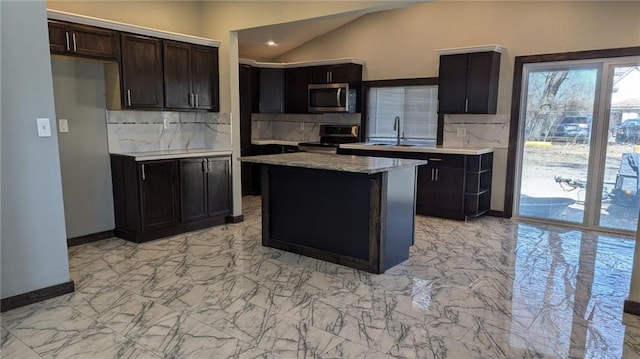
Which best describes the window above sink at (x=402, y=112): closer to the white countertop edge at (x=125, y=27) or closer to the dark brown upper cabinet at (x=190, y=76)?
the dark brown upper cabinet at (x=190, y=76)

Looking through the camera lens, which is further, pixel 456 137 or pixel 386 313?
pixel 456 137

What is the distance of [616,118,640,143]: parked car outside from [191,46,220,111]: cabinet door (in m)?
4.61

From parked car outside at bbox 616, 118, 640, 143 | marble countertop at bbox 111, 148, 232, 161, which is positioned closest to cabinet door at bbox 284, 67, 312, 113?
marble countertop at bbox 111, 148, 232, 161

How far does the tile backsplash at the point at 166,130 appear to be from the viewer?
181 inches

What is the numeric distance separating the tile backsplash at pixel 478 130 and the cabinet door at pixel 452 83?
31cm

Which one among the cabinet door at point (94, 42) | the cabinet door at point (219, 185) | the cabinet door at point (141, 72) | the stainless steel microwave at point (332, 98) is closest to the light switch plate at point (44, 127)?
the cabinet door at point (94, 42)

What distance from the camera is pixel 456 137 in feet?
19.2

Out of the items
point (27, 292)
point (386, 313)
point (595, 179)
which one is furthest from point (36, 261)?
point (595, 179)

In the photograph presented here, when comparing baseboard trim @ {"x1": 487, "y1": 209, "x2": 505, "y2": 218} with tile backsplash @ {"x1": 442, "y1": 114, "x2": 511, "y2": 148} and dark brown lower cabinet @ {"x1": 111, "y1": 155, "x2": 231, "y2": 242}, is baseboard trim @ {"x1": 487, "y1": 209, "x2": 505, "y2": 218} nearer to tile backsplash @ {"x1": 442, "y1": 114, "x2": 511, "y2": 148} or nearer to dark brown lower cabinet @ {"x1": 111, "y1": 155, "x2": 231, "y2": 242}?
tile backsplash @ {"x1": 442, "y1": 114, "x2": 511, "y2": 148}

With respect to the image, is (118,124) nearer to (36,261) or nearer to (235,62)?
(235,62)

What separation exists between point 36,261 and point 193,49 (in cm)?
285

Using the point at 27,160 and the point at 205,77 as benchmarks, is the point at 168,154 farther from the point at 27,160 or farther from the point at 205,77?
the point at 27,160

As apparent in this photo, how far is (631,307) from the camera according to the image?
283 cm

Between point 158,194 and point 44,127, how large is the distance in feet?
5.50
